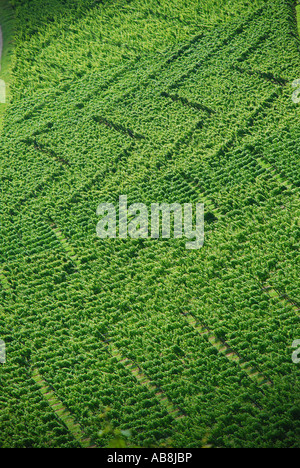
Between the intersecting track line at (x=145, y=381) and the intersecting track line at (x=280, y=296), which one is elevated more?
the intersecting track line at (x=280, y=296)

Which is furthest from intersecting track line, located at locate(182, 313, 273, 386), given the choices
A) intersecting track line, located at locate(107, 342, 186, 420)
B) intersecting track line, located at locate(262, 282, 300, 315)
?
intersecting track line, located at locate(262, 282, 300, 315)

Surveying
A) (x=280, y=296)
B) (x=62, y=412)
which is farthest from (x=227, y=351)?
(x=62, y=412)

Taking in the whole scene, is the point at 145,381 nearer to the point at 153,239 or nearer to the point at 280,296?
the point at 280,296

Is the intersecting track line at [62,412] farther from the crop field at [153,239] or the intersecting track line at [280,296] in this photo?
the intersecting track line at [280,296]

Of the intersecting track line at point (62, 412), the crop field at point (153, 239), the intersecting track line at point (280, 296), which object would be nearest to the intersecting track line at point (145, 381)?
the crop field at point (153, 239)

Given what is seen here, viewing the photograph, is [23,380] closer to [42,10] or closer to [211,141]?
[211,141]

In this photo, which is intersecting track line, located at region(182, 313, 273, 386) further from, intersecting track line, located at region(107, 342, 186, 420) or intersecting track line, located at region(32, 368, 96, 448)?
intersecting track line, located at region(32, 368, 96, 448)

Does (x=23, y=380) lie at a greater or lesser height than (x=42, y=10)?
lesser

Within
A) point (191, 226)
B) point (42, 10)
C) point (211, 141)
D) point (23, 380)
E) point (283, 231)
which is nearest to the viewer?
point (23, 380)
